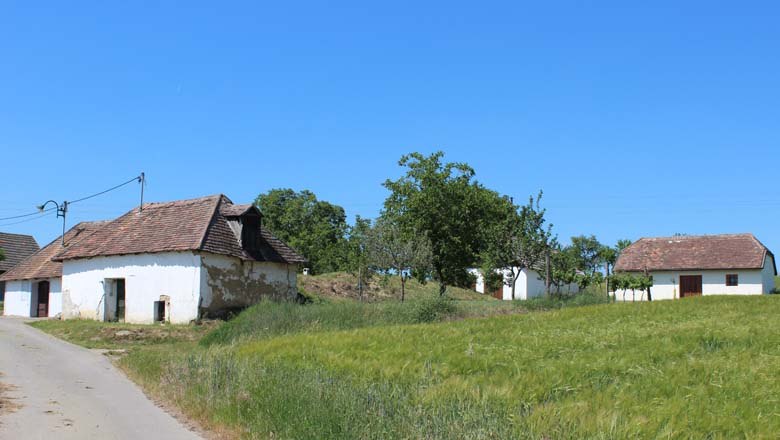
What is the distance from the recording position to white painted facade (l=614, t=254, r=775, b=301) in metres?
49.6

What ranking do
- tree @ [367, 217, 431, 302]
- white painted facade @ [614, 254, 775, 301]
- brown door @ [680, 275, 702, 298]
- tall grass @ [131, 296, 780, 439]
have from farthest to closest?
brown door @ [680, 275, 702, 298]
white painted facade @ [614, 254, 775, 301]
tree @ [367, 217, 431, 302]
tall grass @ [131, 296, 780, 439]

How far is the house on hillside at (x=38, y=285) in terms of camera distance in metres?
41.8

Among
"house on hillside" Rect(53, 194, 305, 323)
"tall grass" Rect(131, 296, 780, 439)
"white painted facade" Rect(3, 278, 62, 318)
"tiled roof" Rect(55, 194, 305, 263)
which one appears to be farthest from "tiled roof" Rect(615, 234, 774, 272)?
"white painted facade" Rect(3, 278, 62, 318)

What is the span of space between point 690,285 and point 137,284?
4051cm

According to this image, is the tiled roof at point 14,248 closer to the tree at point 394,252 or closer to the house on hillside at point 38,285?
the house on hillside at point 38,285

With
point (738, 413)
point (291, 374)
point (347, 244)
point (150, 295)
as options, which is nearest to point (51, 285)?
point (150, 295)

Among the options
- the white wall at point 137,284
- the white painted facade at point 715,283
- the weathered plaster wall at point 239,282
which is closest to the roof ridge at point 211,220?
the weathered plaster wall at point 239,282

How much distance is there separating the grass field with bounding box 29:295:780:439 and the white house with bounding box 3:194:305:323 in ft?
36.1

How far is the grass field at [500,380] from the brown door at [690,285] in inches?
1291

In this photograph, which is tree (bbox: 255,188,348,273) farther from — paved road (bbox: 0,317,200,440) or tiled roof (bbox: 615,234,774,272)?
paved road (bbox: 0,317,200,440)

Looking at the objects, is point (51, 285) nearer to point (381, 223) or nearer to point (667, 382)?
point (381, 223)

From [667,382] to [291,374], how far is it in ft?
21.9

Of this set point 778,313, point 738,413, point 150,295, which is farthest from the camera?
point 150,295

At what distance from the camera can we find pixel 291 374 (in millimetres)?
12656
